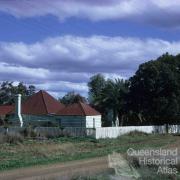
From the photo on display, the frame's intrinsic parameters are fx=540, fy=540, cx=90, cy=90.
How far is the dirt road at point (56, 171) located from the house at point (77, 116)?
41465 millimetres

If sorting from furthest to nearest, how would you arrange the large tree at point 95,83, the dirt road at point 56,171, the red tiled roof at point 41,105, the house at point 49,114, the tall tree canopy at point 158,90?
the large tree at point 95,83, the red tiled roof at point 41,105, the house at point 49,114, the tall tree canopy at point 158,90, the dirt road at point 56,171

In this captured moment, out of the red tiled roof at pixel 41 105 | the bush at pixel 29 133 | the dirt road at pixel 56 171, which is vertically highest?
the red tiled roof at pixel 41 105

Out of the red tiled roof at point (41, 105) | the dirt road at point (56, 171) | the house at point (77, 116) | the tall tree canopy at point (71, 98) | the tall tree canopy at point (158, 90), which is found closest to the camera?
the dirt road at point (56, 171)

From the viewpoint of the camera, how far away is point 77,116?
69.1 meters

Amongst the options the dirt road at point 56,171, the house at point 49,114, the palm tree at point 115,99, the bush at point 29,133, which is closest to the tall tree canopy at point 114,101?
the palm tree at point 115,99

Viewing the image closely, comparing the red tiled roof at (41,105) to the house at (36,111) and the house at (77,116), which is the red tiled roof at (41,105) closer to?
the house at (36,111)

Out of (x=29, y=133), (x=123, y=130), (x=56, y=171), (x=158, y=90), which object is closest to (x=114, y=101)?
(x=158, y=90)

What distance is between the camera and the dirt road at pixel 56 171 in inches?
780

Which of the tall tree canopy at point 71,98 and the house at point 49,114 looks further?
the tall tree canopy at point 71,98

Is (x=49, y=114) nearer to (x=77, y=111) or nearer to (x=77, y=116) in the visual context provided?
(x=77, y=111)

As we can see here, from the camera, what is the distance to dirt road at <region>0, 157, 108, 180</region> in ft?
65.0

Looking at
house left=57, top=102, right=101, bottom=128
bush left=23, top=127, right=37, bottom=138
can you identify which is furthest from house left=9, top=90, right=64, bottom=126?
bush left=23, top=127, right=37, bottom=138

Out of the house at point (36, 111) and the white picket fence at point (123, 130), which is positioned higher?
the house at point (36, 111)

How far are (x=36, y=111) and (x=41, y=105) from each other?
5.84 feet
